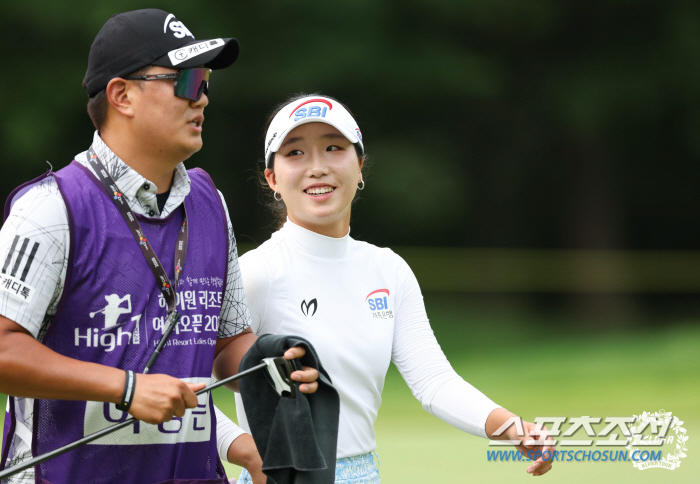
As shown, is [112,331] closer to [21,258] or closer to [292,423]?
[21,258]

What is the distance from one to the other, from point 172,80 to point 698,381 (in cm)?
769

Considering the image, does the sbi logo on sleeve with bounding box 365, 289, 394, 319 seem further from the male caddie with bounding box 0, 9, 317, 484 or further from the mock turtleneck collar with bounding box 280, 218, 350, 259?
→ the male caddie with bounding box 0, 9, 317, 484

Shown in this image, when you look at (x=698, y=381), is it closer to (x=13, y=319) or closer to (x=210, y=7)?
(x=210, y=7)

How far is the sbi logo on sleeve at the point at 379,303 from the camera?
7.93 ft

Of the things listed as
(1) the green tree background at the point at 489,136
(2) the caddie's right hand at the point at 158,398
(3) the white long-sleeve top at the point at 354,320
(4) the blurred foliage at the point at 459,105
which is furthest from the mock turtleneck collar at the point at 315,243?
(4) the blurred foliage at the point at 459,105

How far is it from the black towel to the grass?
9.50 feet

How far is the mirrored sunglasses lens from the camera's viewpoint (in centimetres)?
204

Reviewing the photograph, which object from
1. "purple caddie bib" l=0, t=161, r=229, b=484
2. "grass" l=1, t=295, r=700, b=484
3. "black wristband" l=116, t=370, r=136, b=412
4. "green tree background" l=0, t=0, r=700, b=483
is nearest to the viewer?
"black wristband" l=116, t=370, r=136, b=412

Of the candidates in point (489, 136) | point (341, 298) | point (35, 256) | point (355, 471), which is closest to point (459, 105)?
point (489, 136)

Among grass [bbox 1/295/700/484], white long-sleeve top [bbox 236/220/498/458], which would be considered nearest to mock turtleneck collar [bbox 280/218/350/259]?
white long-sleeve top [bbox 236/220/498/458]

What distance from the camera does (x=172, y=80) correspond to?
80.0 inches

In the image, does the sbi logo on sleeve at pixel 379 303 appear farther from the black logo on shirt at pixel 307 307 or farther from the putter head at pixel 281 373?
the putter head at pixel 281 373

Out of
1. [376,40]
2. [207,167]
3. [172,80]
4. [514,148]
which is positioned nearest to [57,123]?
[207,167]

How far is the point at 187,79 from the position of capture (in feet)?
6.72
